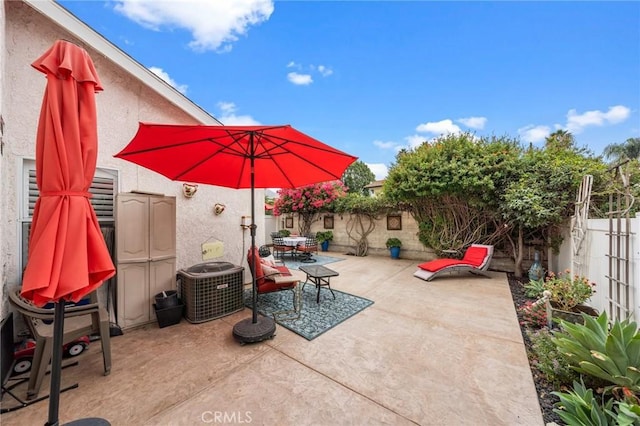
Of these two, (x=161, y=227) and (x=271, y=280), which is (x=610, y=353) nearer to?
(x=271, y=280)

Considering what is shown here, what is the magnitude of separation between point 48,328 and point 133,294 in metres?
1.19

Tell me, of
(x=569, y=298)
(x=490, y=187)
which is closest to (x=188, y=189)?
(x=569, y=298)

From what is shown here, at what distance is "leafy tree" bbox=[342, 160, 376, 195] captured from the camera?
29428 millimetres

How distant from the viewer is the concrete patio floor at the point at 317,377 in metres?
1.92

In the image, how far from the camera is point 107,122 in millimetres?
3480

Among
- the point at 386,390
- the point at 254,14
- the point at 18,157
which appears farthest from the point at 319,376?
the point at 254,14

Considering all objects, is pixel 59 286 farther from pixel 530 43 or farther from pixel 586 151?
pixel 586 151

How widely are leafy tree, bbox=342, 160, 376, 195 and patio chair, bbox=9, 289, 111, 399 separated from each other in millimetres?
27303

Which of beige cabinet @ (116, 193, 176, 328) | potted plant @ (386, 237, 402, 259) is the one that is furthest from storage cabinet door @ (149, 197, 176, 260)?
potted plant @ (386, 237, 402, 259)

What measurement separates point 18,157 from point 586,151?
11.6 metres

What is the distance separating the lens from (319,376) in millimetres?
2381

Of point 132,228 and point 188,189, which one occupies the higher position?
point 188,189

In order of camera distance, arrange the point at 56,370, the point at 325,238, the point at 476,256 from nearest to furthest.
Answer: the point at 56,370 → the point at 476,256 → the point at 325,238

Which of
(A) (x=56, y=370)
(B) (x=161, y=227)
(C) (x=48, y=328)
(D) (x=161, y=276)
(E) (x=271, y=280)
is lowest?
(E) (x=271, y=280)
